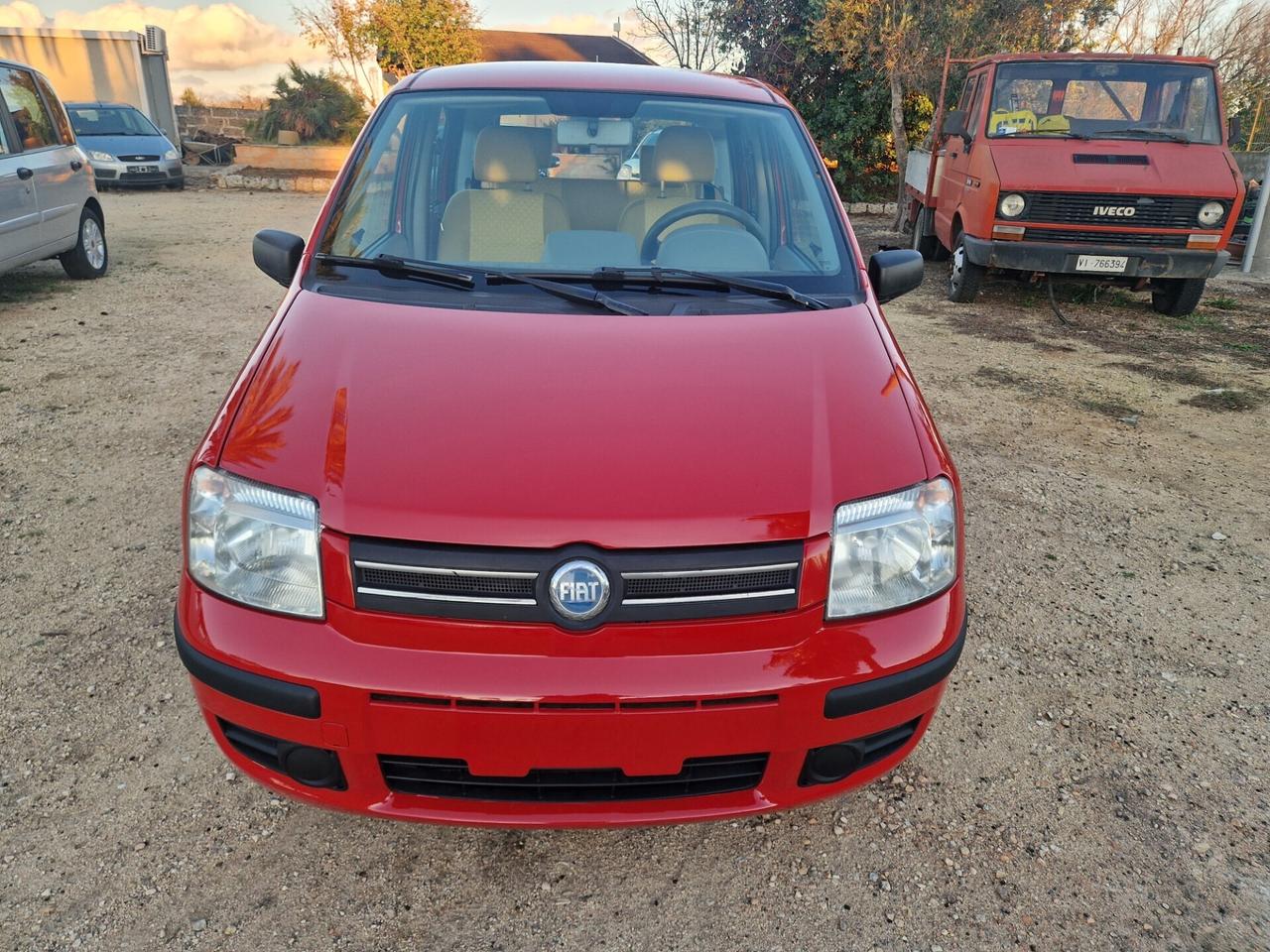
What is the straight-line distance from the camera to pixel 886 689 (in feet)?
5.83

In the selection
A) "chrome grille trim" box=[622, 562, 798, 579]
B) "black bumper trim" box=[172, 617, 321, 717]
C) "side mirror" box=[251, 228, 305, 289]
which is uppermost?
"side mirror" box=[251, 228, 305, 289]

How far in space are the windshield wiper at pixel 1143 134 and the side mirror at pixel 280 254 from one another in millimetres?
6780

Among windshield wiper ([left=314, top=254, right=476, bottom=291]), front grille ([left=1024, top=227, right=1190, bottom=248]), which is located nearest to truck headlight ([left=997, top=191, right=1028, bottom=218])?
front grille ([left=1024, top=227, right=1190, bottom=248])

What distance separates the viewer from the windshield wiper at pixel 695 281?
95.3 inches

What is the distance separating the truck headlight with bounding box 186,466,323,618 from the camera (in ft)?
5.67

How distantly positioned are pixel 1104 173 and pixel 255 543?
718 cm

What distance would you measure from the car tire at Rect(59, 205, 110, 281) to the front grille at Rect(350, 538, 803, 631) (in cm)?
804

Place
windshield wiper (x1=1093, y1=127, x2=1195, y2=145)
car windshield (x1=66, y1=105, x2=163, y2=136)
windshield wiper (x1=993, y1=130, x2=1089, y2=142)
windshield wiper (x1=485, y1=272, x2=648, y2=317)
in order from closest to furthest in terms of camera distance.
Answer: windshield wiper (x1=485, y1=272, x2=648, y2=317)
windshield wiper (x1=1093, y1=127, x2=1195, y2=145)
windshield wiper (x1=993, y1=130, x2=1089, y2=142)
car windshield (x1=66, y1=105, x2=163, y2=136)

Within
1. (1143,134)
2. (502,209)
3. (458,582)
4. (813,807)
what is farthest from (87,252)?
(1143,134)

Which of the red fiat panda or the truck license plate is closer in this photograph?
the red fiat panda

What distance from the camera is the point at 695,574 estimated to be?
169cm

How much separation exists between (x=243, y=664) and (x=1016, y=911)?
1736 millimetres

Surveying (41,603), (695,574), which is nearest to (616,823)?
(695,574)

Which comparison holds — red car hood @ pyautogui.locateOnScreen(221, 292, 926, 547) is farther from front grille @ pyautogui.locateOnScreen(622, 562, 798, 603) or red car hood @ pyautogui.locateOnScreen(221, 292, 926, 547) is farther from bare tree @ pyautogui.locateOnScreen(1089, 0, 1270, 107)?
bare tree @ pyautogui.locateOnScreen(1089, 0, 1270, 107)
